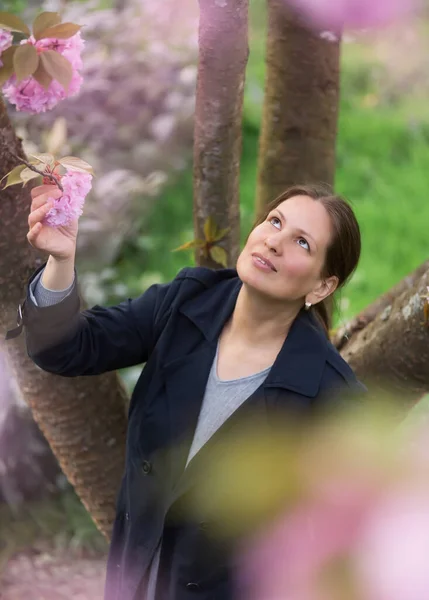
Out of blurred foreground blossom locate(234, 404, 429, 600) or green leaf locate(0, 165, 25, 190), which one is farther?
green leaf locate(0, 165, 25, 190)

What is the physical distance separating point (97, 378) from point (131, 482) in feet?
0.82

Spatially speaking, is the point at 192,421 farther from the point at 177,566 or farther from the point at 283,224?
the point at 283,224

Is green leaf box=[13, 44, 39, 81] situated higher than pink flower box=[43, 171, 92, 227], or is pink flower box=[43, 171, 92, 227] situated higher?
green leaf box=[13, 44, 39, 81]

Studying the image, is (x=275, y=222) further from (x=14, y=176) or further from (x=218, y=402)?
(x=14, y=176)

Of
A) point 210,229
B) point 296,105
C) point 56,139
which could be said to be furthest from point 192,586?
point 296,105

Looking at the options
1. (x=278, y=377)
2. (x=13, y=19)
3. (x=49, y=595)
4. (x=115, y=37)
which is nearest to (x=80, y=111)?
(x=115, y=37)

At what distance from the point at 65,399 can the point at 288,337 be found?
46 centimetres

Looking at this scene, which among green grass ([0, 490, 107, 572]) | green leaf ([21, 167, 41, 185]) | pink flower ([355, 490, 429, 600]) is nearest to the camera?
pink flower ([355, 490, 429, 600])

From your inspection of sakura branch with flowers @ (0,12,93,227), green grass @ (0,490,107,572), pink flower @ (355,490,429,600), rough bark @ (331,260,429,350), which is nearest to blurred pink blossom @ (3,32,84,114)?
sakura branch with flowers @ (0,12,93,227)

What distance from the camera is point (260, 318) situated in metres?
1.18

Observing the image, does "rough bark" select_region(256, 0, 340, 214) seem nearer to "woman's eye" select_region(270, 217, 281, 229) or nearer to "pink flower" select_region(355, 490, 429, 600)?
"woman's eye" select_region(270, 217, 281, 229)

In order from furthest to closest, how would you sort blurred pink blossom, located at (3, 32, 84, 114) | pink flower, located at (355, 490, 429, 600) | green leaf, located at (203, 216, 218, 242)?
1. green leaf, located at (203, 216, 218, 242)
2. blurred pink blossom, located at (3, 32, 84, 114)
3. pink flower, located at (355, 490, 429, 600)

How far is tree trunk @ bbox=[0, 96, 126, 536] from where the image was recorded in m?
1.25

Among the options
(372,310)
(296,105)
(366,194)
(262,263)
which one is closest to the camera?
(262,263)
